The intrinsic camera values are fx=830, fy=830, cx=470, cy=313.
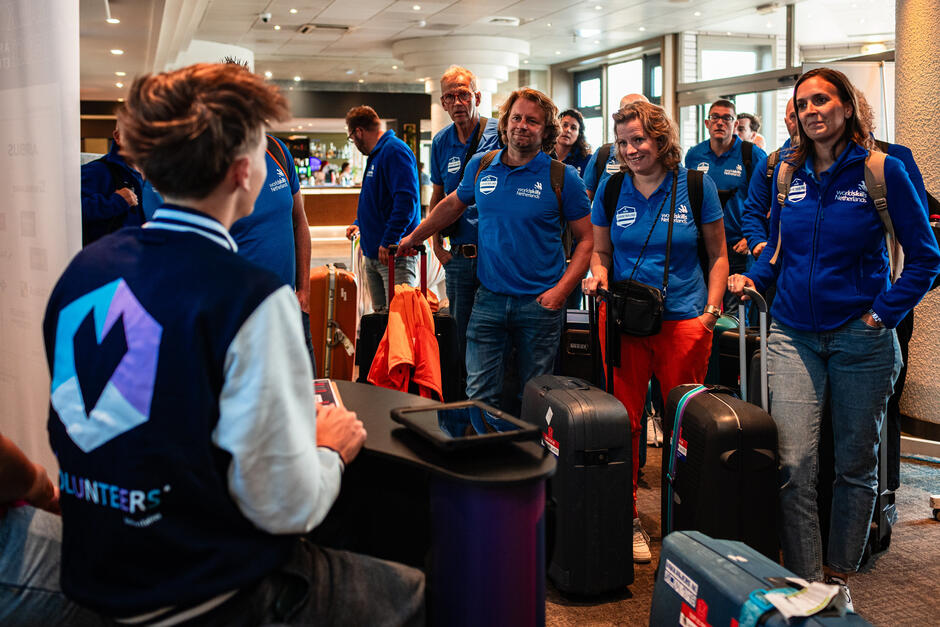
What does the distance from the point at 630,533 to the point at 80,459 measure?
72.5 inches

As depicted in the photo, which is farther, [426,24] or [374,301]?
[426,24]

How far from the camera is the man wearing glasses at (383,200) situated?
15.6 feet

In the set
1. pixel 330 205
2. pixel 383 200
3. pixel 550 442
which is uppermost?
pixel 330 205

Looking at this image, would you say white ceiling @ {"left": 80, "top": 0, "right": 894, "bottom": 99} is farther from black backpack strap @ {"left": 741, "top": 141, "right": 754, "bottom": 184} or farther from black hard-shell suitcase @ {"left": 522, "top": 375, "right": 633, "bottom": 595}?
black hard-shell suitcase @ {"left": 522, "top": 375, "right": 633, "bottom": 595}

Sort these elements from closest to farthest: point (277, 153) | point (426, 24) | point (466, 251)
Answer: point (277, 153)
point (466, 251)
point (426, 24)

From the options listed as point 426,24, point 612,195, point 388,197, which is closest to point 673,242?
point 612,195

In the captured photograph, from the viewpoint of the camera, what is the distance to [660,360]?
298 cm

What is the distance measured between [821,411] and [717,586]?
96 centimetres

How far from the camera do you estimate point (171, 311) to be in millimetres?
1137

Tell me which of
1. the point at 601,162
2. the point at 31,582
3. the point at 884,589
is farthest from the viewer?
the point at 601,162

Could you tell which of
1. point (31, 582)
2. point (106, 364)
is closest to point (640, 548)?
point (31, 582)

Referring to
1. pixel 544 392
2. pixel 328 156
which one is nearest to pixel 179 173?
pixel 544 392

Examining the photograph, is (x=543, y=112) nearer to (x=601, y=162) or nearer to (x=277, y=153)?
(x=277, y=153)

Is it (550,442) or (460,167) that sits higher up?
(460,167)
